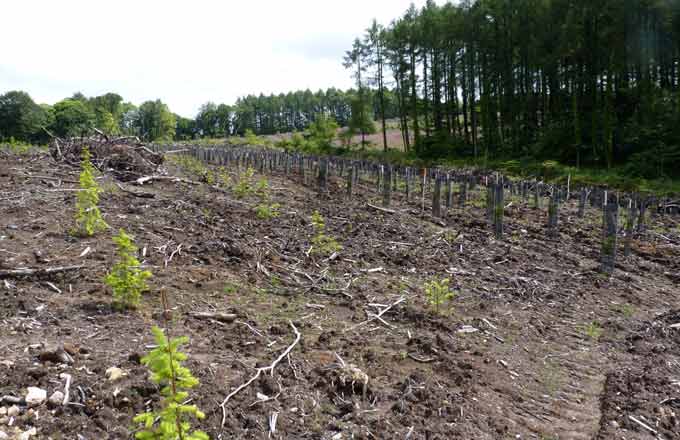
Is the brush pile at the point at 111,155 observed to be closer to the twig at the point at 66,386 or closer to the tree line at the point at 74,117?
the twig at the point at 66,386

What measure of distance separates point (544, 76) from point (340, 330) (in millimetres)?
32401

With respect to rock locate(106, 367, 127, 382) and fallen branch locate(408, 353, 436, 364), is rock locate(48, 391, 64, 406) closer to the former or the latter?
rock locate(106, 367, 127, 382)

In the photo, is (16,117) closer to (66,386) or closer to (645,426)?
(66,386)

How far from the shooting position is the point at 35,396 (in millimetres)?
2822

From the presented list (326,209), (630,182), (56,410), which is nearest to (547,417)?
(56,410)

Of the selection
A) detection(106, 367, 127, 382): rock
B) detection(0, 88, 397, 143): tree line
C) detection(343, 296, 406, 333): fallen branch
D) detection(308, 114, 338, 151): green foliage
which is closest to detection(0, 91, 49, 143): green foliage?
detection(0, 88, 397, 143): tree line

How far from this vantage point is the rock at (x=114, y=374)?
3160mm

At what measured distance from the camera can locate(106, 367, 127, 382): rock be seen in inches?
124

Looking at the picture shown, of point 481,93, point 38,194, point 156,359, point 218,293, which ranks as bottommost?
point 218,293

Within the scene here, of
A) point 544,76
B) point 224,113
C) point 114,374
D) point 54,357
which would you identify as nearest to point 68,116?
point 224,113

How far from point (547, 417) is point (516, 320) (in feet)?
6.68

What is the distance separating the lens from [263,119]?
381 ft

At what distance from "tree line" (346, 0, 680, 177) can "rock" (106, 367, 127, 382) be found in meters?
23.8

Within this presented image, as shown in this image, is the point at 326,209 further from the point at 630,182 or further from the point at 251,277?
the point at 630,182
